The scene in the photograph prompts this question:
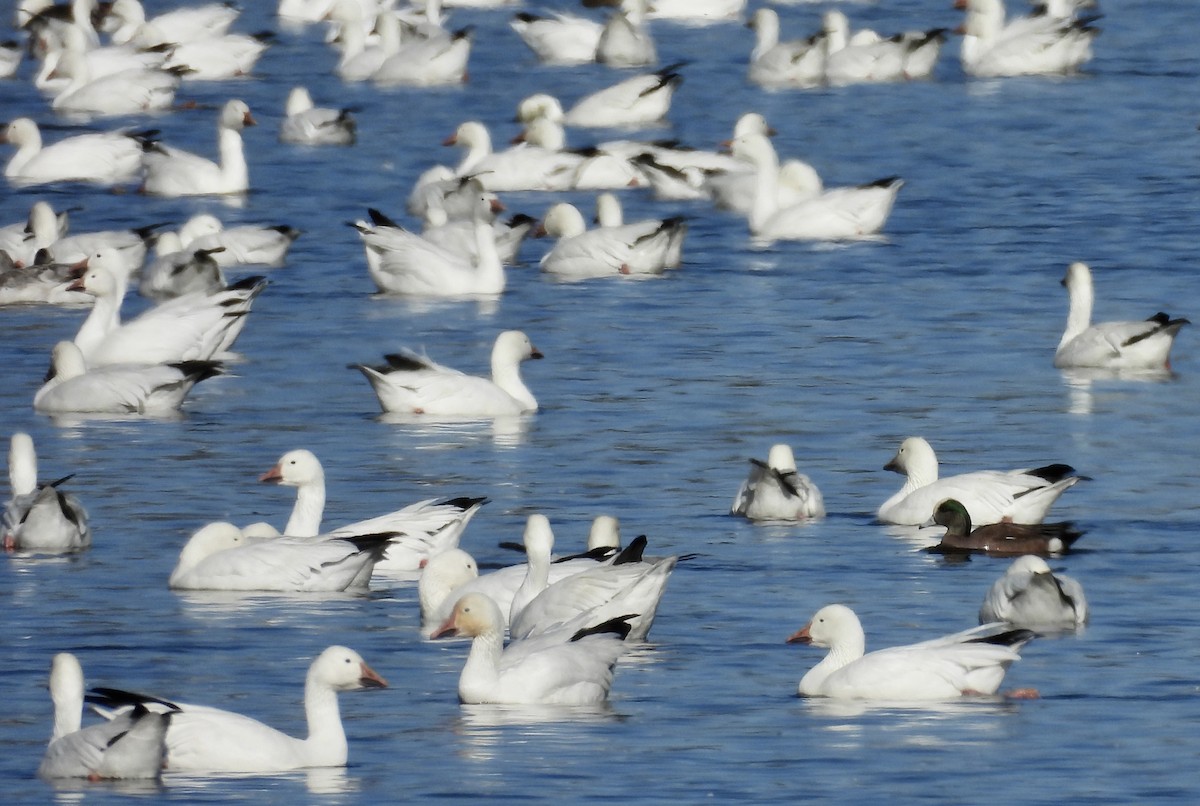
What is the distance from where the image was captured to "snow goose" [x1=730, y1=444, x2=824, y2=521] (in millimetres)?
17531

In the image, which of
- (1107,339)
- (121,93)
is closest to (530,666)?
(1107,339)

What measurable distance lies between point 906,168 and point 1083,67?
945cm

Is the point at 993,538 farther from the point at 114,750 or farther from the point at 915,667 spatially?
the point at 114,750

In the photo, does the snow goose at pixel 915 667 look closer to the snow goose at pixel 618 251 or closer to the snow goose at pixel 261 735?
the snow goose at pixel 261 735

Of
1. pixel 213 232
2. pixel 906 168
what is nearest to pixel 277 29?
pixel 906 168

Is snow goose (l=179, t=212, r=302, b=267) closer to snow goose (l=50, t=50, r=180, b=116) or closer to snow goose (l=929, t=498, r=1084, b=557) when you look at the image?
snow goose (l=929, t=498, r=1084, b=557)

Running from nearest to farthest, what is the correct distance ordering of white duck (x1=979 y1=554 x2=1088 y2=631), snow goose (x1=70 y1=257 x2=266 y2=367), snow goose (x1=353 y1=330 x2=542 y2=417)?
white duck (x1=979 y1=554 x2=1088 y2=631) → snow goose (x1=353 y1=330 x2=542 y2=417) → snow goose (x1=70 y1=257 x2=266 y2=367)

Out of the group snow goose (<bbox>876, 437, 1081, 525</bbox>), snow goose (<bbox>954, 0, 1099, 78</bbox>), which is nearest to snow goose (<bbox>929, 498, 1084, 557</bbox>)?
snow goose (<bbox>876, 437, 1081, 525</bbox>)

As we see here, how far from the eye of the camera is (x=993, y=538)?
55.0 ft

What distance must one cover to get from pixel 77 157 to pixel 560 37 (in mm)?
11700

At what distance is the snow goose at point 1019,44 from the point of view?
41281mm

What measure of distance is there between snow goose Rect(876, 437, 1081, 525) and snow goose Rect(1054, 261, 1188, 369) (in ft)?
15.2

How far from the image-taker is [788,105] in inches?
1566

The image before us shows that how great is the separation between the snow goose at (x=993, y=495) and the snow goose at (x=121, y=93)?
2349 cm
